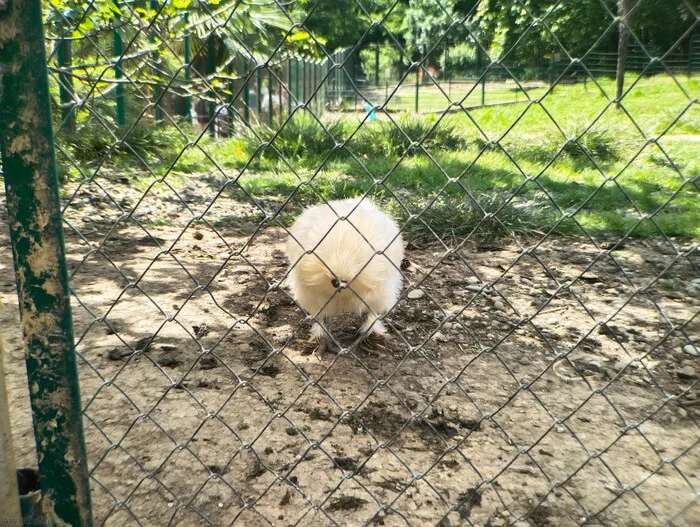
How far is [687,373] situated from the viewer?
331 centimetres

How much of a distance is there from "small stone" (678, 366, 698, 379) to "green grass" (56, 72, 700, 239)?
201cm

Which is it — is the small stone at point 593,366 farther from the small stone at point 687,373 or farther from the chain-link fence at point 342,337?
the small stone at point 687,373

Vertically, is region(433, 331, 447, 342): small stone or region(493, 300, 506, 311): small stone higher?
region(433, 331, 447, 342): small stone

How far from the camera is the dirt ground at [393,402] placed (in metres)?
2.15

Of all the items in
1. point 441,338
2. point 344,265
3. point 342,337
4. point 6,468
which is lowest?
point 342,337

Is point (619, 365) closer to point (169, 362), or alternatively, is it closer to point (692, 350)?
point (692, 350)

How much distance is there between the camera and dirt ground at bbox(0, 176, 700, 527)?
2152mm

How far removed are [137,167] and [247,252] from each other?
12.0 feet

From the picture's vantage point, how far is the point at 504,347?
12.0 ft

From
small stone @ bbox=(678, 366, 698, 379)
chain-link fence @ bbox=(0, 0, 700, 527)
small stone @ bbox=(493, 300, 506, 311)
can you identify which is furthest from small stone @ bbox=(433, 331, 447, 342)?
small stone @ bbox=(678, 366, 698, 379)

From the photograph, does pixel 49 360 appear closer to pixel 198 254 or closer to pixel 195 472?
pixel 195 472

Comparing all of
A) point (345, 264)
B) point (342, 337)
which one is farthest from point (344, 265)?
point (342, 337)

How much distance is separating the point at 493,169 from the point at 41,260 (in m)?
7.62

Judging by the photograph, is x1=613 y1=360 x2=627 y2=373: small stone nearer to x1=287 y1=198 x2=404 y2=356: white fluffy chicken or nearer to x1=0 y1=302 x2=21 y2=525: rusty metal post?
x1=287 y1=198 x2=404 y2=356: white fluffy chicken
